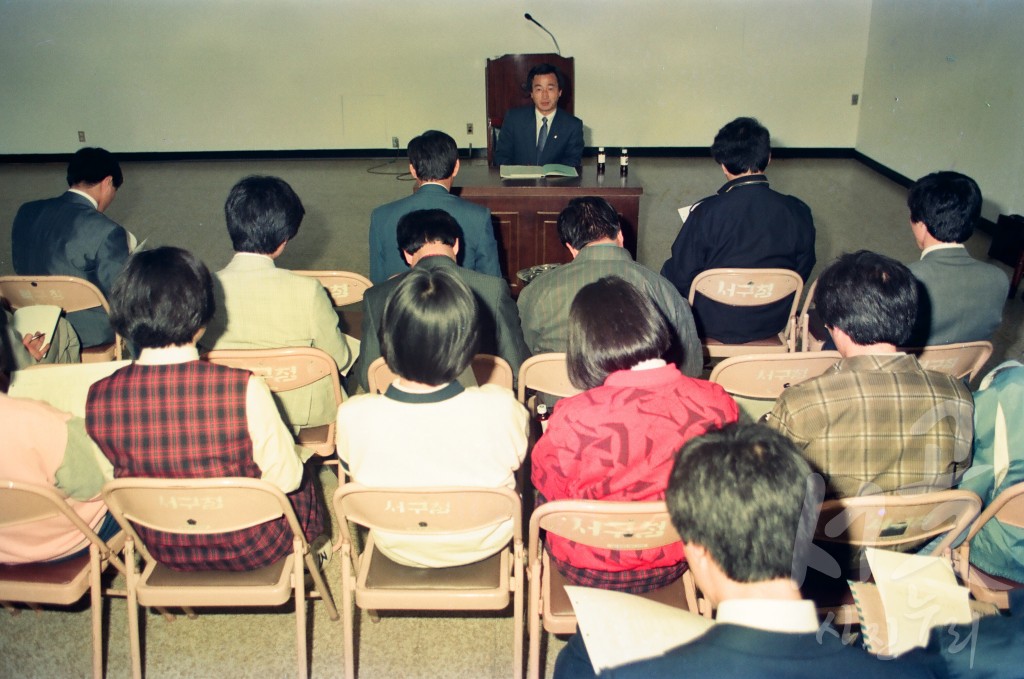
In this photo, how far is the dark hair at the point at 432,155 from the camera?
3.36 metres

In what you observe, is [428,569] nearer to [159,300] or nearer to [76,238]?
Answer: [159,300]

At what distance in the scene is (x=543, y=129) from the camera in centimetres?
520

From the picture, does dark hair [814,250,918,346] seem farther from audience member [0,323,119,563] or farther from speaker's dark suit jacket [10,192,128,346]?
speaker's dark suit jacket [10,192,128,346]

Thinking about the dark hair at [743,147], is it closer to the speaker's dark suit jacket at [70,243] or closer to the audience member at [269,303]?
the audience member at [269,303]

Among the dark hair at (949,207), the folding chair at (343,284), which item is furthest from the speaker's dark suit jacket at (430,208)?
the dark hair at (949,207)

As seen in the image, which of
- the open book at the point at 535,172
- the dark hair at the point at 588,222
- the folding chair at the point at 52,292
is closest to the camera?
the dark hair at the point at 588,222

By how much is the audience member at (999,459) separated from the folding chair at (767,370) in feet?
1.60

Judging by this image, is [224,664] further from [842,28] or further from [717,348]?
[842,28]

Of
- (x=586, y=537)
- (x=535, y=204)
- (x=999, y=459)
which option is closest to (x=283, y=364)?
(x=586, y=537)

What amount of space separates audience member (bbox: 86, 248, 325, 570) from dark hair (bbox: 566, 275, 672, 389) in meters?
0.76

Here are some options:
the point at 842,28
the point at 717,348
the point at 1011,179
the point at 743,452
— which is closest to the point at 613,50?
the point at 842,28

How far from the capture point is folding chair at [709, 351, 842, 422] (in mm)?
2289

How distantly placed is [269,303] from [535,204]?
2178 millimetres

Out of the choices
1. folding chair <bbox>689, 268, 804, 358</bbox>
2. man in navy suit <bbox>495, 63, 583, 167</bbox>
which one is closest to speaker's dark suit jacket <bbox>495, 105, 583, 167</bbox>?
man in navy suit <bbox>495, 63, 583, 167</bbox>
